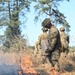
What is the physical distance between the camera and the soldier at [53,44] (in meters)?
13.0

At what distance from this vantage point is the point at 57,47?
13492 millimetres

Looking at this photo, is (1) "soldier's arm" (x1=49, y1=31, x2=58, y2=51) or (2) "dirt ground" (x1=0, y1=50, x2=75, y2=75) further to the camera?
(2) "dirt ground" (x1=0, y1=50, x2=75, y2=75)

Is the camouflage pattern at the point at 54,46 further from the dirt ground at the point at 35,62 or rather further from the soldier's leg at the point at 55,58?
the dirt ground at the point at 35,62

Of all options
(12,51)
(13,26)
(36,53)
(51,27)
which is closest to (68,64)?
(36,53)

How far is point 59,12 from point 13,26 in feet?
19.9

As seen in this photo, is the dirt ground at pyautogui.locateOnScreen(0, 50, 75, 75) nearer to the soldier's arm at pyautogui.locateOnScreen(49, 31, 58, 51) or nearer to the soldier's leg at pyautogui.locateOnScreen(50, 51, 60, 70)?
the soldier's leg at pyautogui.locateOnScreen(50, 51, 60, 70)

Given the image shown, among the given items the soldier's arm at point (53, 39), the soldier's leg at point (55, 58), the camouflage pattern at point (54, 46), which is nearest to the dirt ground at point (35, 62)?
the soldier's leg at point (55, 58)

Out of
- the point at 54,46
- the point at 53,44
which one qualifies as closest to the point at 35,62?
the point at 54,46

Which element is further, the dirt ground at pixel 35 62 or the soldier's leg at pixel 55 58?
the dirt ground at pixel 35 62

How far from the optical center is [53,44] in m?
13.1

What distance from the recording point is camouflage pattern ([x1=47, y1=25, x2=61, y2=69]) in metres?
13.0

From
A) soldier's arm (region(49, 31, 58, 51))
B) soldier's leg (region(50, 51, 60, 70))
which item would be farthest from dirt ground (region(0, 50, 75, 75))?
soldier's arm (region(49, 31, 58, 51))

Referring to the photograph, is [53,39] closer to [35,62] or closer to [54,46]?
[54,46]

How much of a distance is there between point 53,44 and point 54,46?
16 cm
